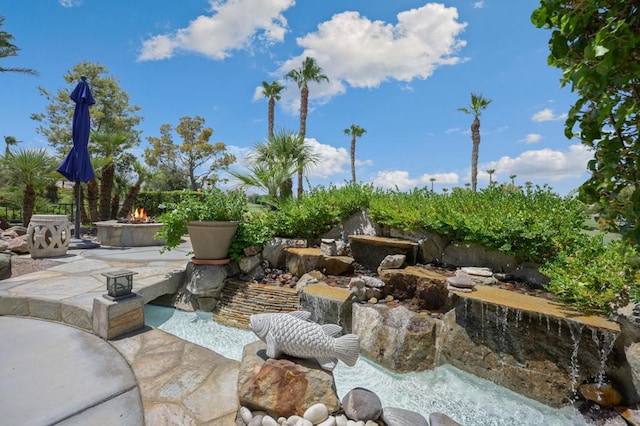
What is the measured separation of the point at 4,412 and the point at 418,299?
3502mm

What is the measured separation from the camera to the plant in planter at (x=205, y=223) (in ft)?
13.8

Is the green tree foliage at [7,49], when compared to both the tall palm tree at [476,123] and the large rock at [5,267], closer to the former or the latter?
the large rock at [5,267]

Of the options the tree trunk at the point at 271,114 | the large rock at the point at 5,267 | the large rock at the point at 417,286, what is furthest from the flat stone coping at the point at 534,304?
the tree trunk at the point at 271,114

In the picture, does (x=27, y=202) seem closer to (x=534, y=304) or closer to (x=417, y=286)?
(x=417, y=286)

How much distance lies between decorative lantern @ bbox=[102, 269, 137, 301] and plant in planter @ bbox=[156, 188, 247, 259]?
1.52m

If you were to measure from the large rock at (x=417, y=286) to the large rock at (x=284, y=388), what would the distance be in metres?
2.08

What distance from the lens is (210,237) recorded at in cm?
422

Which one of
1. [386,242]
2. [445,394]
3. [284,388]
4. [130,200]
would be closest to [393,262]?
[386,242]

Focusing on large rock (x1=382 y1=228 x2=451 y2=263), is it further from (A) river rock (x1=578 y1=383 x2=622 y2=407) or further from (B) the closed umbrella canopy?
(B) the closed umbrella canopy

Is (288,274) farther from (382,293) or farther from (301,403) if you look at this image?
(301,403)

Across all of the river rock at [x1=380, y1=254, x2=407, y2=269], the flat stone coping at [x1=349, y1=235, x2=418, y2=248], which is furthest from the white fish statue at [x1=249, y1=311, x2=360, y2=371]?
the flat stone coping at [x1=349, y1=235, x2=418, y2=248]

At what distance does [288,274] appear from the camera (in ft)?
15.0

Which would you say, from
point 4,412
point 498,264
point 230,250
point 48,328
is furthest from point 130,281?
point 498,264

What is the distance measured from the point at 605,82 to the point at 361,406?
1.85 meters
